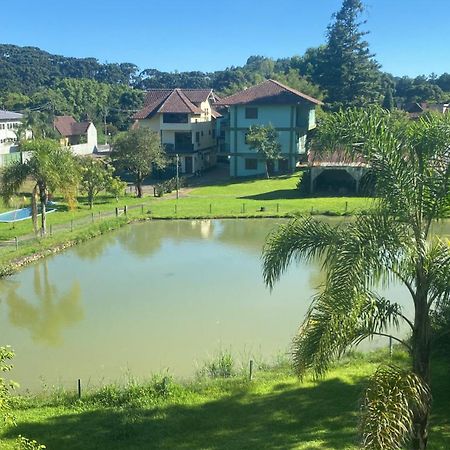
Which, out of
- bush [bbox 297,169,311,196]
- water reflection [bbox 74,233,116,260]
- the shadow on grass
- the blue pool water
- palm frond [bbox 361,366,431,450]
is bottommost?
the shadow on grass

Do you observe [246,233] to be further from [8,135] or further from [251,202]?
[8,135]

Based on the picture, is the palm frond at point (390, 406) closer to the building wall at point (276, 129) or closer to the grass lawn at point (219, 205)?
the grass lawn at point (219, 205)

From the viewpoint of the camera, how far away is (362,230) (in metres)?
6.80

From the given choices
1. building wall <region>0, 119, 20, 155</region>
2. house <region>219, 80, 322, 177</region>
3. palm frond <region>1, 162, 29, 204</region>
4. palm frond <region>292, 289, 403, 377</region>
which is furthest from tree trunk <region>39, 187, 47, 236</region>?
building wall <region>0, 119, 20, 155</region>

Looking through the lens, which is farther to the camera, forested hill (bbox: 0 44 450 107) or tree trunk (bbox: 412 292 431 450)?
forested hill (bbox: 0 44 450 107)

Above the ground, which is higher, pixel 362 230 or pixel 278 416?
pixel 362 230

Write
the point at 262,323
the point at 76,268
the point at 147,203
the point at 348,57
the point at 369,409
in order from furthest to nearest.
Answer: the point at 348,57 < the point at 147,203 < the point at 76,268 < the point at 262,323 < the point at 369,409

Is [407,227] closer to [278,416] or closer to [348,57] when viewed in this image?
[278,416]

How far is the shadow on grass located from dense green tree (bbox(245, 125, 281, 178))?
30.0 m

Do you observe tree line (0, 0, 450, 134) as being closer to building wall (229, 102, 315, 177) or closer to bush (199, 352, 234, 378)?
building wall (229, 102, 315, 177)

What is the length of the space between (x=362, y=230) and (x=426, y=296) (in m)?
1.14

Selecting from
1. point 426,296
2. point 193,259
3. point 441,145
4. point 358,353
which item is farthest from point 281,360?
point 193,259

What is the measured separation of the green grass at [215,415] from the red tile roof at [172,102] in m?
34.8

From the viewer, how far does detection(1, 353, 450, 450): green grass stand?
8.12 metres
